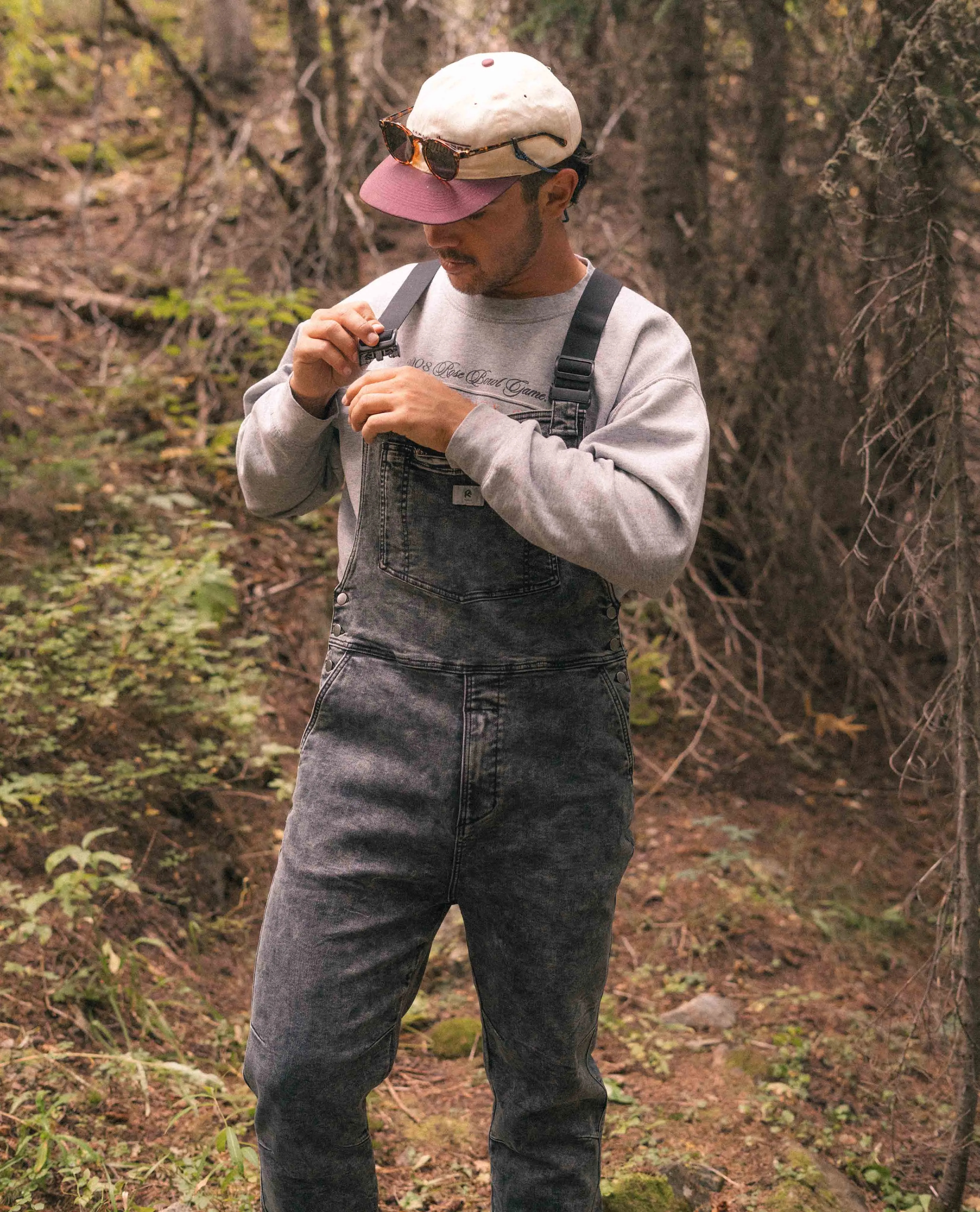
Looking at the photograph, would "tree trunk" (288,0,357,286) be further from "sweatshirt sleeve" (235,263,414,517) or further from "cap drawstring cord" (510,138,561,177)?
"cap drawstring cord" (510,138,561,177)

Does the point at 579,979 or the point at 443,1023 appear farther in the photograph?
the point at 443,1023

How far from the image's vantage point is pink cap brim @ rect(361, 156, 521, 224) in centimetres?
181

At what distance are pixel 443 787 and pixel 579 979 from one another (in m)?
0.46

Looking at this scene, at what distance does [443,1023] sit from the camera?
11.7ft

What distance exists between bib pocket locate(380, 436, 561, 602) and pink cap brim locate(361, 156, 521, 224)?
0.38m

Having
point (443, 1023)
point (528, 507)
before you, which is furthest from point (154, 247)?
point (528, 507)

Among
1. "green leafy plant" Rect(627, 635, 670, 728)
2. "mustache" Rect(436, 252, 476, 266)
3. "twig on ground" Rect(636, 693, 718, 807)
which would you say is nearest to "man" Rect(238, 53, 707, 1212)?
"mustache" Rect(436, 252, 476, 266)

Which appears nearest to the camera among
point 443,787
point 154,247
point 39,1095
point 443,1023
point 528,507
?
point 528,507

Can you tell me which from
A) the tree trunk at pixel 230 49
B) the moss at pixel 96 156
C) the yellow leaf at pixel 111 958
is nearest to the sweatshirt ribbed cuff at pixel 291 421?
the yellow leaf at pixel 111 958

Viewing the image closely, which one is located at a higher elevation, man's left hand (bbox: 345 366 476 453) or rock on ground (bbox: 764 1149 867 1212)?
man's left hand (bbox: 345 366 476 453)

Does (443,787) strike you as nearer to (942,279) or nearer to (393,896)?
(393,896)

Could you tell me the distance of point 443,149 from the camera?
181 cm

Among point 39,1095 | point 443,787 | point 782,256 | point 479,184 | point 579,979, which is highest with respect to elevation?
point 782,256

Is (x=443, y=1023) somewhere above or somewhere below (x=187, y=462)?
below
